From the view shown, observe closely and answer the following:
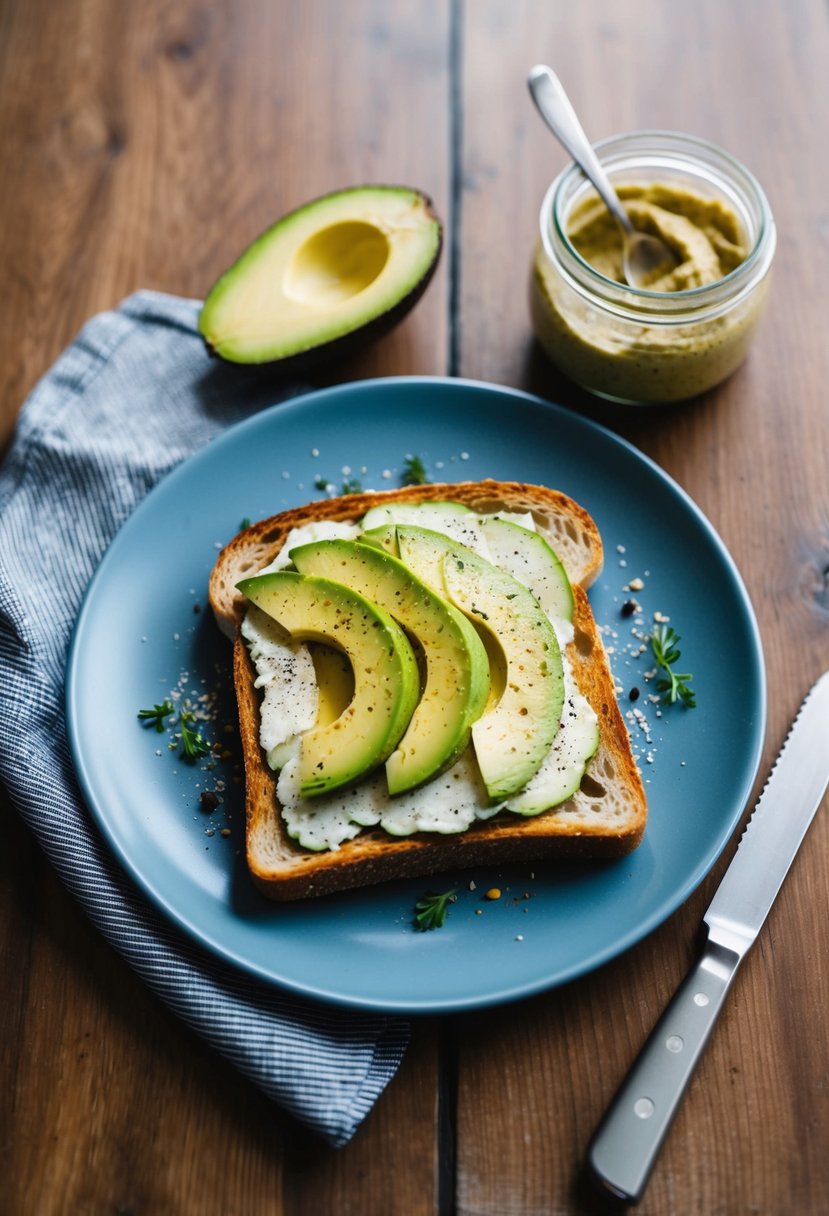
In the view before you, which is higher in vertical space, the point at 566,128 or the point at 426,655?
the point at 566,128

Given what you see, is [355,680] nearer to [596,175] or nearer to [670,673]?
[670,673]

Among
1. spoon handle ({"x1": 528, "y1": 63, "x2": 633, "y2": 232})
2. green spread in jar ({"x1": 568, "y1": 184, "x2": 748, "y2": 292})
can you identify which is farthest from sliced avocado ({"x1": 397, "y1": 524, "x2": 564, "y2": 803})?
spoon handle ({"x1": 528, "y1": 63, "x2": 633, "y2": 232})

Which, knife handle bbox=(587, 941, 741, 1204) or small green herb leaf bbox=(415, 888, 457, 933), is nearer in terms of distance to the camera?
knife handle bbox=(587, 941, 741, 1204)

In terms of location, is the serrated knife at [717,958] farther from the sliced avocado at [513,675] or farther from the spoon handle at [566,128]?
the spoon handle at [566,128]

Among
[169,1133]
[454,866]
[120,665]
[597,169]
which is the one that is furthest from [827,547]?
[169,1133]

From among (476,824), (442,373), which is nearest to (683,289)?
(442,373)

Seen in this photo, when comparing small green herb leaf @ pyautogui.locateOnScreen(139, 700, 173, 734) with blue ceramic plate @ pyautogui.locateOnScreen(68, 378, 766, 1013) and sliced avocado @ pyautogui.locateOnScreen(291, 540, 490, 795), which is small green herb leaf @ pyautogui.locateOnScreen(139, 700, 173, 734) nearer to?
blue ceramic plate @ pyautogui.locateOnScreen(68, 378, 766, 1013)

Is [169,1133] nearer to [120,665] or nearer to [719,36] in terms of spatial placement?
[120,665]
